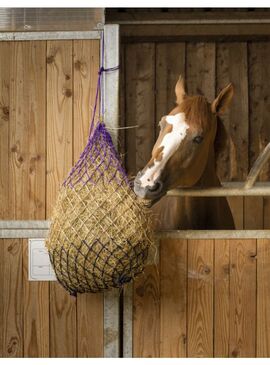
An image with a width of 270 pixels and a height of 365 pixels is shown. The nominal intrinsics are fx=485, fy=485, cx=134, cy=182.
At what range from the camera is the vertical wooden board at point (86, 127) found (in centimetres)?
211

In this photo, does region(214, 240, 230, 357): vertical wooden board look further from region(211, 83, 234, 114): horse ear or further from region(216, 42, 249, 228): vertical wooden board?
region(216, 42, 249, 228): vertical wooden board

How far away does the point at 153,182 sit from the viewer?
192 cm

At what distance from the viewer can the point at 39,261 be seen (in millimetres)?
2141

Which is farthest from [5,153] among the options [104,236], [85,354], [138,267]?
[85,354]

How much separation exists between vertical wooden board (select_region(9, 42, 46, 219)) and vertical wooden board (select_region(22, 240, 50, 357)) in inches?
8.1

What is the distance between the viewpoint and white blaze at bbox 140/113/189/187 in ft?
6.33

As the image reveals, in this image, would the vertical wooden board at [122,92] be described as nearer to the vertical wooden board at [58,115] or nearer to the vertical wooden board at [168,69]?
the vertical wooden board at [168,69]

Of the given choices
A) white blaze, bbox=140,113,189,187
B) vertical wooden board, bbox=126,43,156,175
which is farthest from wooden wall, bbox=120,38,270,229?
white blaze, bbox=140,113,189,187

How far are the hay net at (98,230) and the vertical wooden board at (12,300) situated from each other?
0.93 feet

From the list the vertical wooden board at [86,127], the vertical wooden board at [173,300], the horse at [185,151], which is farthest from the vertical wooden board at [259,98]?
the vertical wooden board at [86,127]

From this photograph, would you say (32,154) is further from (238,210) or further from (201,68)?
(201,68)

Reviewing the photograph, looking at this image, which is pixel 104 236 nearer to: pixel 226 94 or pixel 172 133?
pixel 172 133

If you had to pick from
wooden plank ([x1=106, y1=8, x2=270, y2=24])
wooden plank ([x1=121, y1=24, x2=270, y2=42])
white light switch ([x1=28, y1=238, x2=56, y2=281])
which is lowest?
white light switch ([x1=28, y1=238, x2=56, y2=281])

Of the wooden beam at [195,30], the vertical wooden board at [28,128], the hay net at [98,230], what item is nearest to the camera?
the hay net at [98,230]
